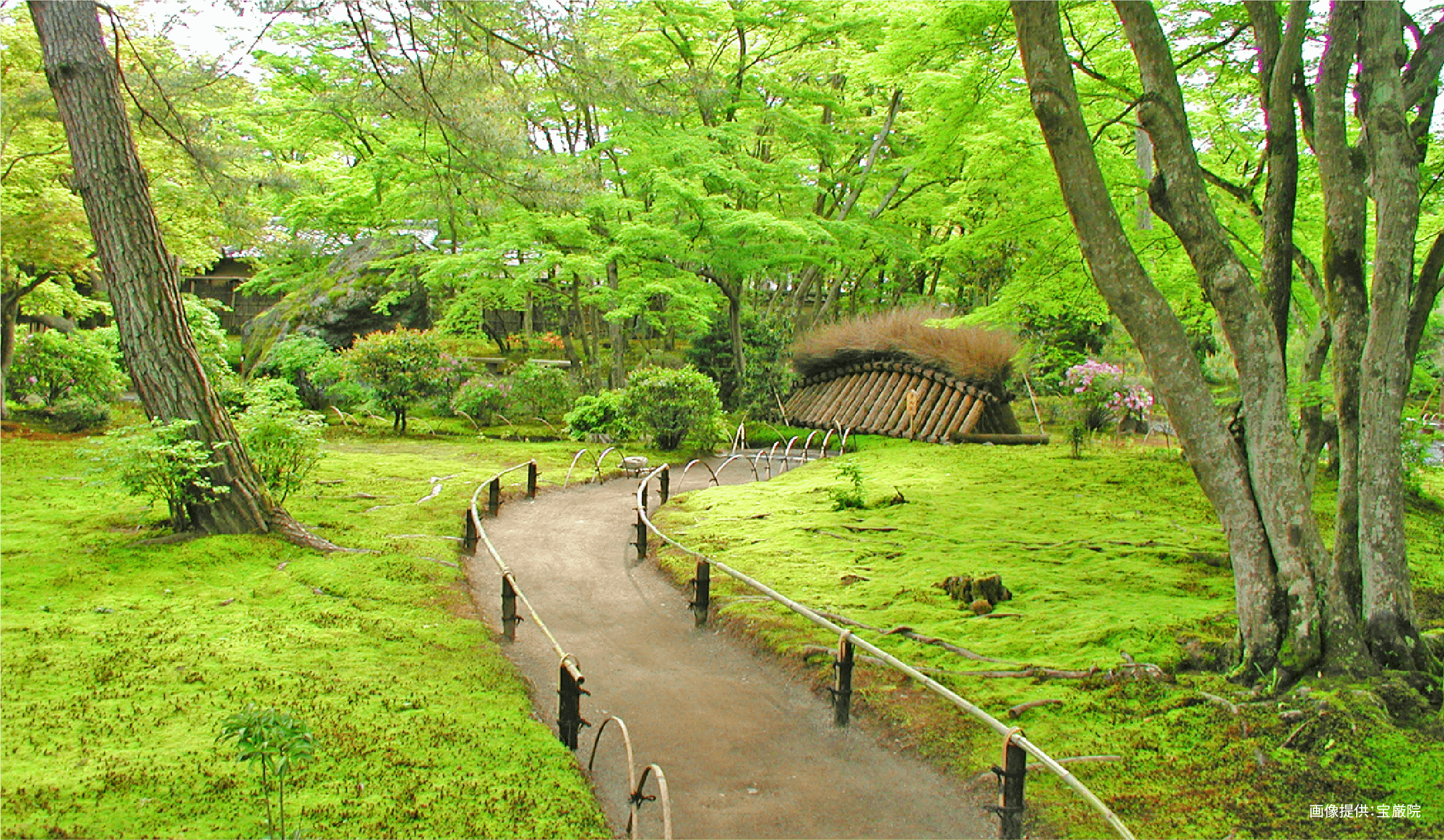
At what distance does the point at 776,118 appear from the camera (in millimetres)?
17562

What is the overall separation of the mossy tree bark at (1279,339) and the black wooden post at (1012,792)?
1.87 meters

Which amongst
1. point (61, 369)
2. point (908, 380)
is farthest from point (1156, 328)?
point (61, 369)

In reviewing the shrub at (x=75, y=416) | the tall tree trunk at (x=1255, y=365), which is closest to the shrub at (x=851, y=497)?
the tall tree trunk at (x=1255, y=365)

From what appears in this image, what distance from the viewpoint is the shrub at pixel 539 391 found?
16.2m

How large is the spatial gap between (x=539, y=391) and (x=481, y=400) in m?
1.09

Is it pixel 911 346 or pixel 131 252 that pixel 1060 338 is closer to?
pixel 911 346

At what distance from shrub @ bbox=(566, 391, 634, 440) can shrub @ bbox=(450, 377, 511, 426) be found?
1.73 meters

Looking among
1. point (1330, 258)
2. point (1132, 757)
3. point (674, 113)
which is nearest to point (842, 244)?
point (674, 113)

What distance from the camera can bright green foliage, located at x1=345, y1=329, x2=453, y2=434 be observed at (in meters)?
14.5

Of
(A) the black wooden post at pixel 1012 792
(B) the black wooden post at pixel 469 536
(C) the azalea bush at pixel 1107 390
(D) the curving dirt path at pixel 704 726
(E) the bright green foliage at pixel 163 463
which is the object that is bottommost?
(D) the curving dirt path at pixel 704 726

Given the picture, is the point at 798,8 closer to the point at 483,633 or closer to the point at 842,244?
the point at 842,244

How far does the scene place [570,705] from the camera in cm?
394

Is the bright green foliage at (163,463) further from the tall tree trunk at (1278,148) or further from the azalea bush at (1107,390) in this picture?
the azalea bush at (1107,390)

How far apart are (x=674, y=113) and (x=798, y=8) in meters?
11.4
